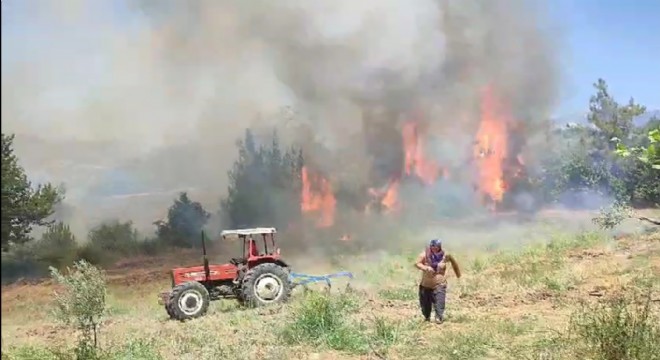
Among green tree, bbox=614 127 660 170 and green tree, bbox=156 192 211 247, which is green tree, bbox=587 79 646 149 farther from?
green tree, bbox=614 127 660 170

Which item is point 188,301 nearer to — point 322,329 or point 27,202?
point 322,329

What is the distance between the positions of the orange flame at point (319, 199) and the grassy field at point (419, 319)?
792 cm

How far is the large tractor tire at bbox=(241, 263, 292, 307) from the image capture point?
1291cm

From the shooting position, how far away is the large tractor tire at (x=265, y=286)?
1291cm

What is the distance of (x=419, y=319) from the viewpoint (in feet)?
35.1

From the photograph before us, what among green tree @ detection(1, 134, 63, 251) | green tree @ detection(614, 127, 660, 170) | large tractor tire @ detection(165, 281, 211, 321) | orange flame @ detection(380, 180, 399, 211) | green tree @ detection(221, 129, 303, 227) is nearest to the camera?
green tree @ detection(614, 127, 660, 170)

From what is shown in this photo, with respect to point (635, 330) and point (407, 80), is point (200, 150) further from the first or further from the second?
point (635, 330)

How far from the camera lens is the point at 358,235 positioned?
2698 centimetres

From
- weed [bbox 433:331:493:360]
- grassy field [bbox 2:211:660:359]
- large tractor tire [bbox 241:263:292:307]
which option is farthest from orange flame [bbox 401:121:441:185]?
weed [bbox 433:331:493:360]

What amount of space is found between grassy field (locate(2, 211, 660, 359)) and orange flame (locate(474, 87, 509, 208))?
40.7 ft

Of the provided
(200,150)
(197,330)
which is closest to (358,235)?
(200,150)

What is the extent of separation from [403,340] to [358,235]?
705 inches

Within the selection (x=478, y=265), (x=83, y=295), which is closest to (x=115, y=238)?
(x=478, y=265)

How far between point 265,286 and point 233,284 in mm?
927
